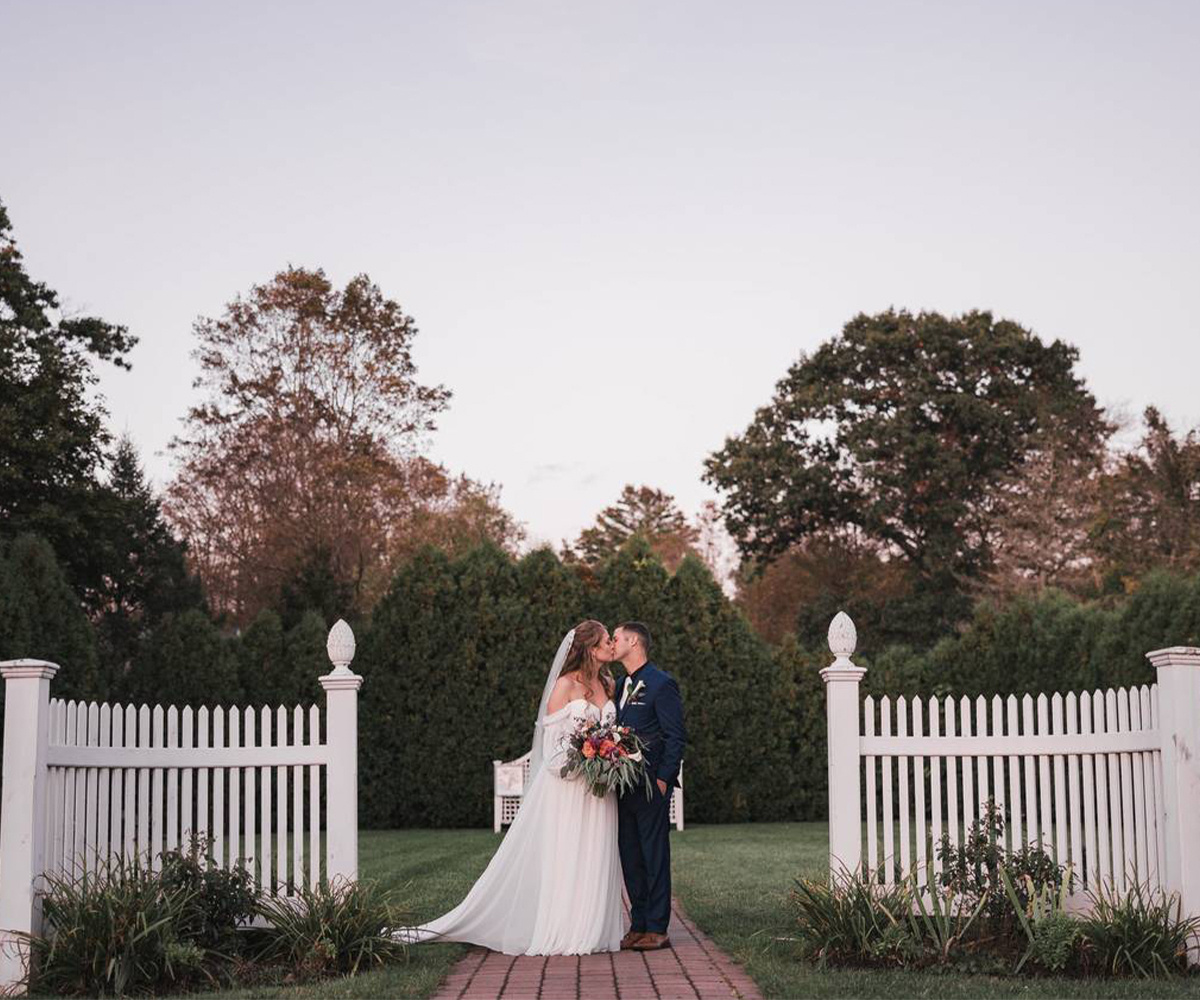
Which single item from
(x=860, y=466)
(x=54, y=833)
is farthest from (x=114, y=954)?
(x=860, y=466)

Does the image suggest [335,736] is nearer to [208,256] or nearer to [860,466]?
[208,256]

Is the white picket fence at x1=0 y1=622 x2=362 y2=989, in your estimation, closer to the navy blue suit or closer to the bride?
the bride

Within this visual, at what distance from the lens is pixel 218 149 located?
17.0 m

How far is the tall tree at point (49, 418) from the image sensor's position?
824 inches

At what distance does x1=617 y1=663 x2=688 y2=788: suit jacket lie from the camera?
25.4 ft

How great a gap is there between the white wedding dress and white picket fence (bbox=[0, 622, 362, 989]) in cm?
85

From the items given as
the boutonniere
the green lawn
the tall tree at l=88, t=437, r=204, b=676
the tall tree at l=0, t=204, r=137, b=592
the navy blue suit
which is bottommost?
the green lawn

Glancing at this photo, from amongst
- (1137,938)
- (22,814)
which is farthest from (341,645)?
(1137,938)

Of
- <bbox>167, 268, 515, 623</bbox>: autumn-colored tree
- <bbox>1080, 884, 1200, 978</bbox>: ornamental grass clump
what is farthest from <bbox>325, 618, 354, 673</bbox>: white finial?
<bbox>167, 268, 515, 623</bbox>: autumn-colored tree

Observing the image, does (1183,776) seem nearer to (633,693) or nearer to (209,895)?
(633,693)

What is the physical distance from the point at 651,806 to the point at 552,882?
0.72 metres

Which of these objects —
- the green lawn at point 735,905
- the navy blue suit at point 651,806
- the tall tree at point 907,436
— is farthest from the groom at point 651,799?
the tall tree at point 907,436

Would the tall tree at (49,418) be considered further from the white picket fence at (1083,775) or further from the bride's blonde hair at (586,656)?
the white picket fence at (1083,775)

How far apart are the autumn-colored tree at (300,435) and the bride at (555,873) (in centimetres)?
2184
